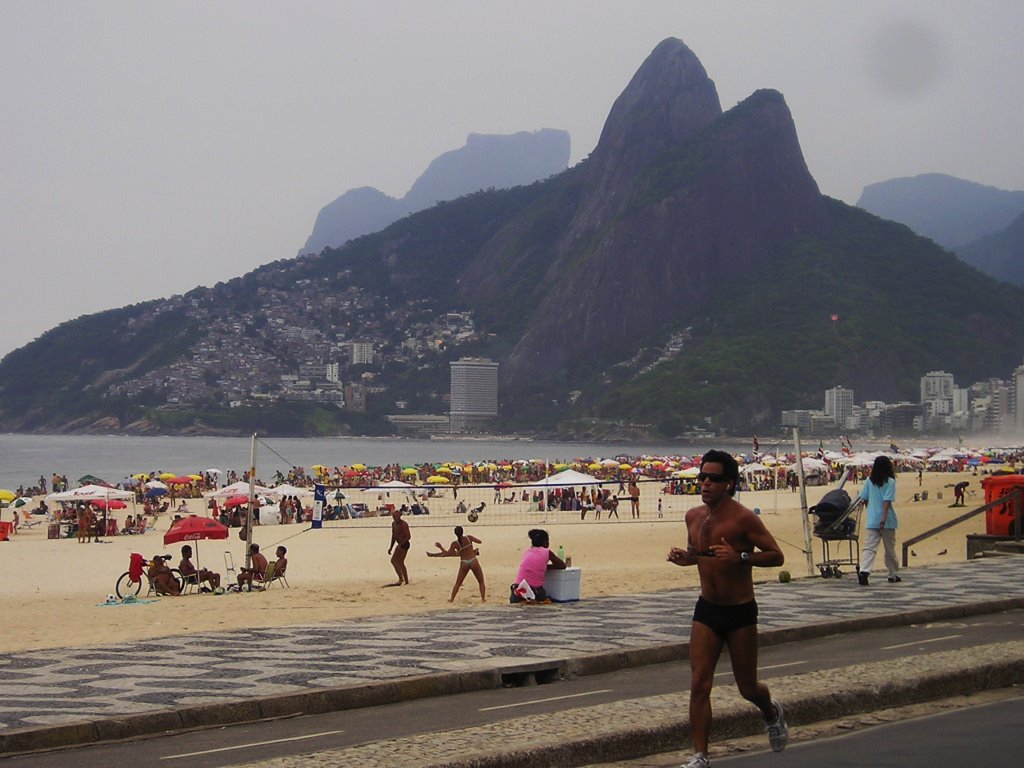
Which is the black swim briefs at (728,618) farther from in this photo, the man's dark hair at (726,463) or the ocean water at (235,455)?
the ocean water at (235,455)

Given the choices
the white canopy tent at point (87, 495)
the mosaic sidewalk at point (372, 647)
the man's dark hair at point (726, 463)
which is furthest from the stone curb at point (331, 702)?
the white canopy tent at point (87, 495)

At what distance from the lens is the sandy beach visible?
1571cm

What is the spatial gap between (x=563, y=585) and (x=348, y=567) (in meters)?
12.9

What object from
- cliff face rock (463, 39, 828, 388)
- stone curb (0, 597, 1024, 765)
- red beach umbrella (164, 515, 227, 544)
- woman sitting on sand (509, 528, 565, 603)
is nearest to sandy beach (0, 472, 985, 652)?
woman sitting on sand (509, 528, 565, 603)

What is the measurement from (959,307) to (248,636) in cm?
17544

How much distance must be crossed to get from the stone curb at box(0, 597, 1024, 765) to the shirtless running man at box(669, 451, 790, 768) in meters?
0.95

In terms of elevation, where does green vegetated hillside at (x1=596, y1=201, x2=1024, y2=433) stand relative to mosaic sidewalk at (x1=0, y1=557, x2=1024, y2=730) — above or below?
above

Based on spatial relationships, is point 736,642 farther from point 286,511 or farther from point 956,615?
point 286,511

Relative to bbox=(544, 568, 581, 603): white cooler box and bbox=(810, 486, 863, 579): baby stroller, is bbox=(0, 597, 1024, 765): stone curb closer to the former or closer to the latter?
bbox=(544, 568, 581, 603): white cooler box

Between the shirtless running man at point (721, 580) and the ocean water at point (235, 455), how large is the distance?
59.6m

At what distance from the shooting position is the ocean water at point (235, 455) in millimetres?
91938

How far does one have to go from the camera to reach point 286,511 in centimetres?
4209

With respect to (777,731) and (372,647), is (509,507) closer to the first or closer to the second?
(372,647)

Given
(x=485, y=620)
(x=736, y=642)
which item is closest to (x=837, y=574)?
(x=485, y=620)
